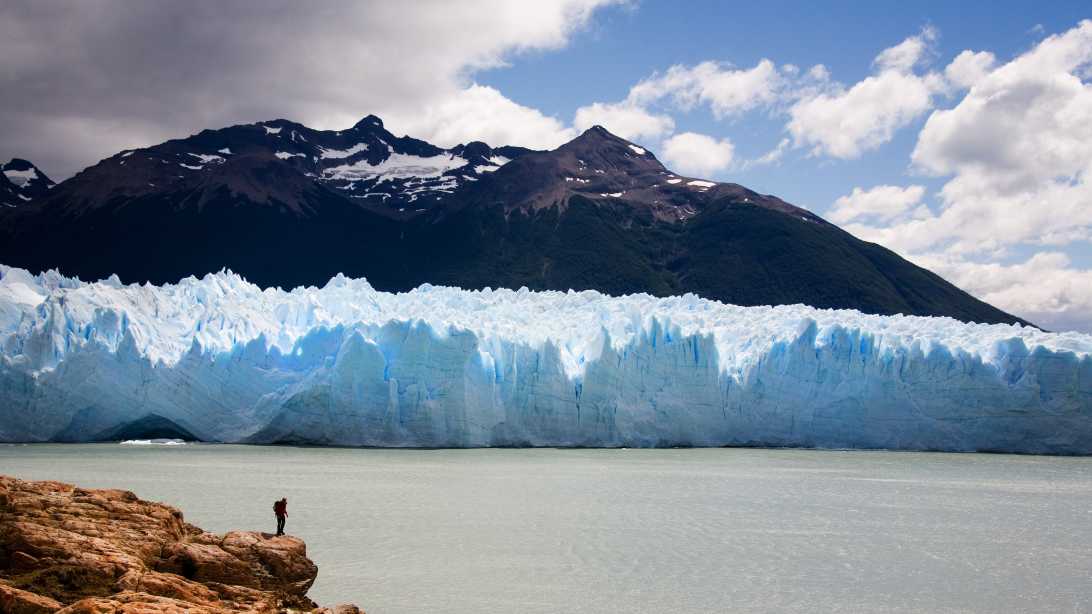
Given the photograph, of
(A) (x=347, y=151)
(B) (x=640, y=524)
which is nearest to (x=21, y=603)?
(B) (x=640, y=524)

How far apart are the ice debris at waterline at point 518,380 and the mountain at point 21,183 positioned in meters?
68.5

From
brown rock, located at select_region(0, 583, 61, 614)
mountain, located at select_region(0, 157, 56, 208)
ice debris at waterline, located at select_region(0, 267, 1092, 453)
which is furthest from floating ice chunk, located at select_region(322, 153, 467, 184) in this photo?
brown rock, located at select_region(0, 583, 61, 614)

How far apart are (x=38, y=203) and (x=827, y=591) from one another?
A: 7944 cm

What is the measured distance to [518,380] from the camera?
20.3m

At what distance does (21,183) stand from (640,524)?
8820 cm

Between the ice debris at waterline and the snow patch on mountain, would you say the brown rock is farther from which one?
the snow patch on mountain

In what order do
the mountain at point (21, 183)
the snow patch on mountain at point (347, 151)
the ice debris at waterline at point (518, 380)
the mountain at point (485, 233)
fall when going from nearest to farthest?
the ice debris at waterline at point (518, 380)
the mountain at point (485, 233)
the mountain at point (21, 183)
the snow patch on mountain at point (347, 151)

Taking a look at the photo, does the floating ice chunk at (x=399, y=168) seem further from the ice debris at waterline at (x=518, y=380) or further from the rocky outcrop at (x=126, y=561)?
the rocky outcrop at (x=126, y=561)

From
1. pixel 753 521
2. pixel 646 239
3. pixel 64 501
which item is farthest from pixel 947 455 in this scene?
pixel 646 239

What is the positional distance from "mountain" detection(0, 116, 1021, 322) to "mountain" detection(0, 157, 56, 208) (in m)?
6.43

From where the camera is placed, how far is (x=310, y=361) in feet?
67.2

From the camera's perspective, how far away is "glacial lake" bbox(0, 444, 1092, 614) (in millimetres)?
7980

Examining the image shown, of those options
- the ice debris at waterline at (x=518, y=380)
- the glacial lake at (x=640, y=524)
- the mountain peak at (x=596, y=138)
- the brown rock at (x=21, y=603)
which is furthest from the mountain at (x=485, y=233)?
the brown rock at (x=21, y=603)

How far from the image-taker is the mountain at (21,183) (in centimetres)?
8212
